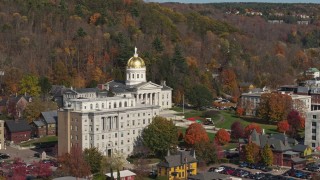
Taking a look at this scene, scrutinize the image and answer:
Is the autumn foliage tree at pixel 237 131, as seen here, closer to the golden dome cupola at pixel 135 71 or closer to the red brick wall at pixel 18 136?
the golden dome cupola at pixel 135 71

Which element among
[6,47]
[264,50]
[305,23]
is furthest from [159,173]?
[305,23]

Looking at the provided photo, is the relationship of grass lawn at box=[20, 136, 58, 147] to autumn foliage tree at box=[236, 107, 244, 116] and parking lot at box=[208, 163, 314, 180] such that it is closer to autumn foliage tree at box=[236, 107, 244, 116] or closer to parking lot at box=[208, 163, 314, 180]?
parking lot at box=[208, 163, 314, 180]

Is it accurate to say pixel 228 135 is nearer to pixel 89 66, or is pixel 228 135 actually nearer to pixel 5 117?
pixel 5 117

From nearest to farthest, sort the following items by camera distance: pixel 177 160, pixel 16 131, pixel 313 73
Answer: pixel 177 160, pixel 16 131, pixel 313 73

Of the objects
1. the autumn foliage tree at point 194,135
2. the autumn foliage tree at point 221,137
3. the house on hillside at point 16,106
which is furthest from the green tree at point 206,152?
the house on hillside at point 16,106

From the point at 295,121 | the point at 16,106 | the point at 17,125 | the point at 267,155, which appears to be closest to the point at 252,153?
the point at 267,155

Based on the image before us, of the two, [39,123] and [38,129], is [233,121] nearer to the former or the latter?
[39,123]

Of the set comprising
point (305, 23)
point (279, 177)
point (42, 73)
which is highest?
point (305, 23)
